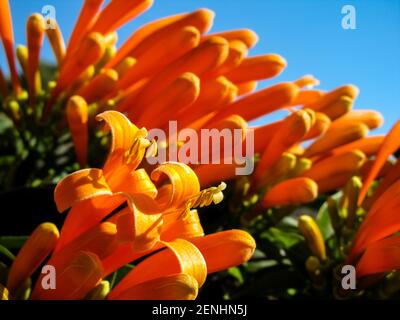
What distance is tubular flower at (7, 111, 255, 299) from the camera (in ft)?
1.75

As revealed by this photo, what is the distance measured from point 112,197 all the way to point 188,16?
16.3 inches

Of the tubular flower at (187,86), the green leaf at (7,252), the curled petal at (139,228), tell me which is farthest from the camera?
the tubular flower at (187,86)

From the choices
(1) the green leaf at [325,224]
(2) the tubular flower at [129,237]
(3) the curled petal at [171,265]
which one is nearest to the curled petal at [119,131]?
(2) the tubular flower at [129,237]

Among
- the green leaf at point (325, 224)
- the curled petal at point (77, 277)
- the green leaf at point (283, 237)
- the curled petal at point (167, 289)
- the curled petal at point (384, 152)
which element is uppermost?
the curled petal at point (384, 152)

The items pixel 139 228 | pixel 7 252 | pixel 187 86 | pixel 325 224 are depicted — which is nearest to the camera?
pixel 139 228

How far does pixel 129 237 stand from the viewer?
0.53 m

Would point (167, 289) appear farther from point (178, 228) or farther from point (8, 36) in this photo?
point (8, 36)

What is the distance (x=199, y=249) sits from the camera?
0.57 m

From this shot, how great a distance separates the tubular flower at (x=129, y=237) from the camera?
0.53 m

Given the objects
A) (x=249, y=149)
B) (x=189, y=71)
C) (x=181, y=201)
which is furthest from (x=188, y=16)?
(x=181, y=201)

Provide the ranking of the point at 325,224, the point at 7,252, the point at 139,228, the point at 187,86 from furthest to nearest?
the point at 325,224 → the point at 187,86 → the point at 7,252 → the point at 139,228

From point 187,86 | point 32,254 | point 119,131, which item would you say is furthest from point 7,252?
point 187,86

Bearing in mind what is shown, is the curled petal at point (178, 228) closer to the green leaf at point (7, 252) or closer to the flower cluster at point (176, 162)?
the flower cluster at point (176, 162)

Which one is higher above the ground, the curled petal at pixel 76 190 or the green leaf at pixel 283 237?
the green leaf at pixel 283 237
